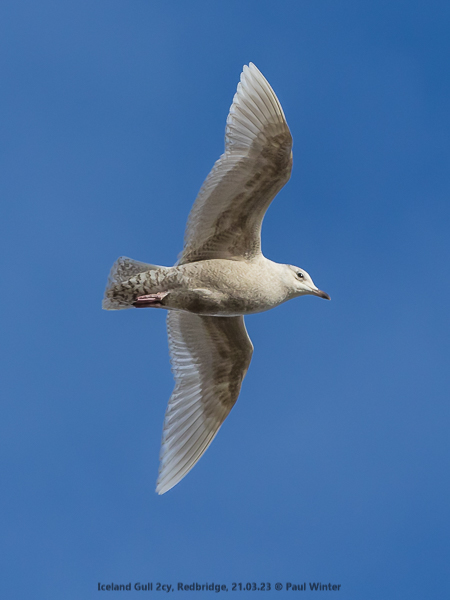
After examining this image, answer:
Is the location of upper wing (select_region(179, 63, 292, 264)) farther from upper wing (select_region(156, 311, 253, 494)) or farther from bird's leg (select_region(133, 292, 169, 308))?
upper wing (select_region(156, 311, 253, 494))

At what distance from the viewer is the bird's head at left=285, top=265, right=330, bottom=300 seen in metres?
10.1

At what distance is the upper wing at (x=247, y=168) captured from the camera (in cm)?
931

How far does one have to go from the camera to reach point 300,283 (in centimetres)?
1020

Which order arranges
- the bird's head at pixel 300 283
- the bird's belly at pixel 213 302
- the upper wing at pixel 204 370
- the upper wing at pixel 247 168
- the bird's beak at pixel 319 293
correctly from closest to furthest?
the upper wing at pixel 247 168
the bird's belly at pixel 213 302
the bird's head at pixel 300 283
the bird's beak at pixel 319 293
the upper wing at pixel 204 370

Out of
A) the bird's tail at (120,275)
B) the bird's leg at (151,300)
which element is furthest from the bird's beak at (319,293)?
the bird's tail at (120,275)

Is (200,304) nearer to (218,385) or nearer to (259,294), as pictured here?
(259,294)

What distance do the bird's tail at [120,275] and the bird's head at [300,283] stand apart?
1774mm

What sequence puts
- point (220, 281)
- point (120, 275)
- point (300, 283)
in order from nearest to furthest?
point (220, 281)
point (120, 275)
point (300, 283)

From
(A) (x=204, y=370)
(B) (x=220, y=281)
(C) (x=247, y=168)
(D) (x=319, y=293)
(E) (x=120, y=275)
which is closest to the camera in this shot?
(C) (x=247, y=168)

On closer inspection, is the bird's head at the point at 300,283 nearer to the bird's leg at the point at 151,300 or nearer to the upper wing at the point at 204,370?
the upper wing at the point at 204,370

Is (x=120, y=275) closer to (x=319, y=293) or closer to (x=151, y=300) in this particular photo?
(x=151, y=300)

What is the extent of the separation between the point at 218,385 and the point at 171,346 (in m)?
0.86

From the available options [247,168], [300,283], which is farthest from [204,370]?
[247,168]

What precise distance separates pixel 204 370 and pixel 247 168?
304 cm
